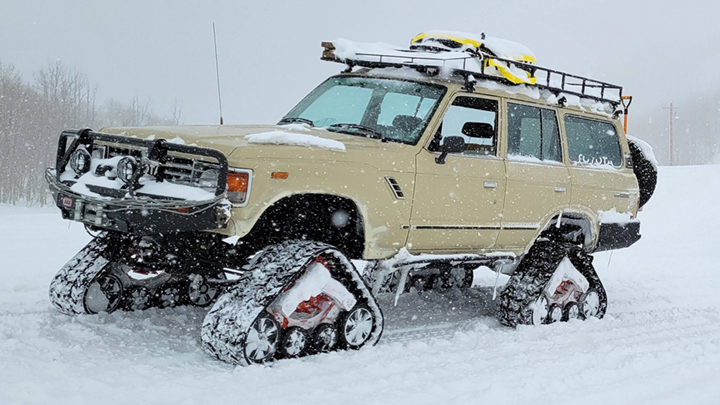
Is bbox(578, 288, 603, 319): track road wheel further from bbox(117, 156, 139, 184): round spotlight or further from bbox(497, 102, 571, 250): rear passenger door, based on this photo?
bbox(117, 156, 139, 184): round spotlight

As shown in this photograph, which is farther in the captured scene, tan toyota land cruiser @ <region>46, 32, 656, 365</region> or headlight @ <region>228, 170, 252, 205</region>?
tan toyota land cruiser @ <region>46, 32, 656, 365</region>

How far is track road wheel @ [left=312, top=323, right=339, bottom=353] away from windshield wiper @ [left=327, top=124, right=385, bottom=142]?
5.51ft

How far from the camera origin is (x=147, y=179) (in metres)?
4.86

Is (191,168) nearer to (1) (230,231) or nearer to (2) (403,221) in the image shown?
(1) (230,231)

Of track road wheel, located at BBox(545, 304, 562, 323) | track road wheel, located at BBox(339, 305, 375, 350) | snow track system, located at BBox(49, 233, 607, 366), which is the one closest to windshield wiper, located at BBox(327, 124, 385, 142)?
snow track system, located at BBox(49, 233, 607, 366)

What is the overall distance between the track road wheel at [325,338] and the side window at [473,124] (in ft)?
6.36

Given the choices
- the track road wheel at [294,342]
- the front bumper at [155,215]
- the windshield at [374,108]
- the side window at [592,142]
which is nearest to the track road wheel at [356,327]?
the track road wheel at [294,342]

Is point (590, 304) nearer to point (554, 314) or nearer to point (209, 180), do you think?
point (554, 314)

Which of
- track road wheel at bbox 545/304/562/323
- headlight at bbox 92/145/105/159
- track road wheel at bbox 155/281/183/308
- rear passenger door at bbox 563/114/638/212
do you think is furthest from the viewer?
rear passenger door at bbox 563/114/638/212

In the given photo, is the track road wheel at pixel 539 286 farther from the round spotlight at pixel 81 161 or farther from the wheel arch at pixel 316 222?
the round spotlight at pixel 81 161

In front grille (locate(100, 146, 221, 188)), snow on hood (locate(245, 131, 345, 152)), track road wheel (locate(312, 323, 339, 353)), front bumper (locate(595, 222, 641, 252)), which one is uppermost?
snow on hood (locate(245, 131, 345, 152))

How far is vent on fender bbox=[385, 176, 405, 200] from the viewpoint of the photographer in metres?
5.53

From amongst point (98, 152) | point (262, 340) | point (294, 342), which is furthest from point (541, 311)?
point (98, 152)

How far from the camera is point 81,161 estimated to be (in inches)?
205
